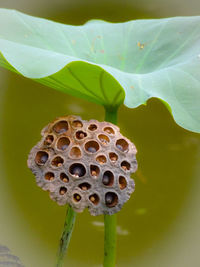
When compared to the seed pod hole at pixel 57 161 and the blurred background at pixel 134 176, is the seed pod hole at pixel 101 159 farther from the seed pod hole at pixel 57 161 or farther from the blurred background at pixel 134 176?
the blurred background at pixel 134 176

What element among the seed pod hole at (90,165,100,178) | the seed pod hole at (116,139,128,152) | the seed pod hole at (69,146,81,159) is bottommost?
the seed pod hole at (90,165,100,178)

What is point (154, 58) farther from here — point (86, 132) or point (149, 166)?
point (149, 166)

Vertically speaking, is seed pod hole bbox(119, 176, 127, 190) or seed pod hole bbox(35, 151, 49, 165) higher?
seed pod hole bbox(35, 151, 49, 165)

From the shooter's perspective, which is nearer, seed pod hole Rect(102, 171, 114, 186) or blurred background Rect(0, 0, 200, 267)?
seed pod hole Rect(102, 171, 114, 186)

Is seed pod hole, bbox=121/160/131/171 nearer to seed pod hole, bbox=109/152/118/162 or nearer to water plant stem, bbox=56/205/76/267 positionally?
seed pod hole, bbox=109/152/118/162

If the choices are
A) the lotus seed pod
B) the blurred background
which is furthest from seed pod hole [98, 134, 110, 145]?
the blurred background

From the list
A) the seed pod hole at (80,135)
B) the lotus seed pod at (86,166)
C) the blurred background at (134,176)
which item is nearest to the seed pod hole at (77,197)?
the lotus seed pod at (86,166)
